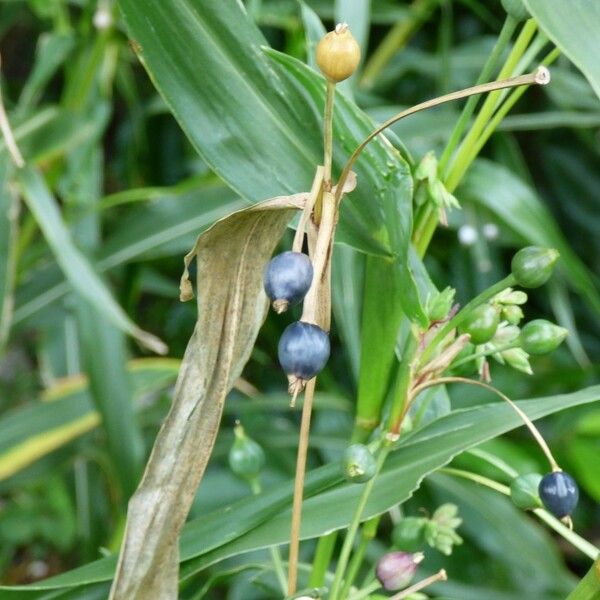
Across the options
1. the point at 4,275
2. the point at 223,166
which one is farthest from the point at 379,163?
the point at 4,275

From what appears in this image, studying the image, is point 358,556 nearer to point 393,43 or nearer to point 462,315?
point 462,315

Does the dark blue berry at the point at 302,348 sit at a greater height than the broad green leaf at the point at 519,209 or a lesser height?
greater

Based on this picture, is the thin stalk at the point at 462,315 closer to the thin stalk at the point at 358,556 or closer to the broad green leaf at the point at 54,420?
the thin stalk at the point at 358,556

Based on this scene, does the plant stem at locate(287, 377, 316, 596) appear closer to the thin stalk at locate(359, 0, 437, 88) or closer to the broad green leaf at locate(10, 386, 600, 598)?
the broad green leaf at locate(10, 386, 600, 598)

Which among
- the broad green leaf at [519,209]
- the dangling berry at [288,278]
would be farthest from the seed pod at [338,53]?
the broad green leaf at [519,209]

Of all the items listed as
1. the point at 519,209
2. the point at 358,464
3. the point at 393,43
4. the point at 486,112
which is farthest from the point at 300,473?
the point at 393,43

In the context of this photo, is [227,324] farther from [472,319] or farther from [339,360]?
[339,360]
